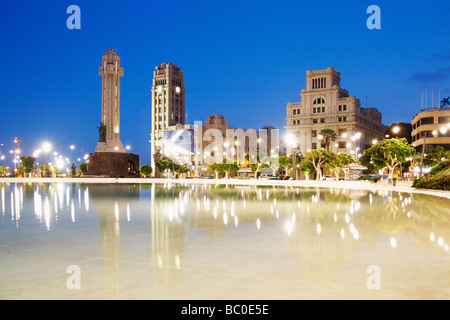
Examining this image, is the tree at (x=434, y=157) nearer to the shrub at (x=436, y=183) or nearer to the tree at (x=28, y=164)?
the shrub at (x=436, y=183)

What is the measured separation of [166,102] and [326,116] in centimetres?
6622

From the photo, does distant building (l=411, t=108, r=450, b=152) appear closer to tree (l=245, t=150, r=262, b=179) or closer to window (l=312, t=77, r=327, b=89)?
window (l=312, t=77, r=327, b=89)

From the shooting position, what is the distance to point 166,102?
142 metres

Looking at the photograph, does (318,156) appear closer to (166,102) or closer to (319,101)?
(319,101)

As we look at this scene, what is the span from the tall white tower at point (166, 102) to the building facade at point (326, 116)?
54.1 meters

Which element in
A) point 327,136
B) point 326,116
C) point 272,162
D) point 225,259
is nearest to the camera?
point 225,259

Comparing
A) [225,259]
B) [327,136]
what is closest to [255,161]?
[327,136]

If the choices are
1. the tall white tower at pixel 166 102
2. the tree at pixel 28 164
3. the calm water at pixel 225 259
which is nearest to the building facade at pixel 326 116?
the tall white tower at pixel 166 102

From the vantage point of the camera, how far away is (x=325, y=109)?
99312 mm

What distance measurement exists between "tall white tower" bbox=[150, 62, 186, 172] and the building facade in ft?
177

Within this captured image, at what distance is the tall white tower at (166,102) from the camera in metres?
141

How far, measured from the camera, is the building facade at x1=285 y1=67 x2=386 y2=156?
96.2 meters
